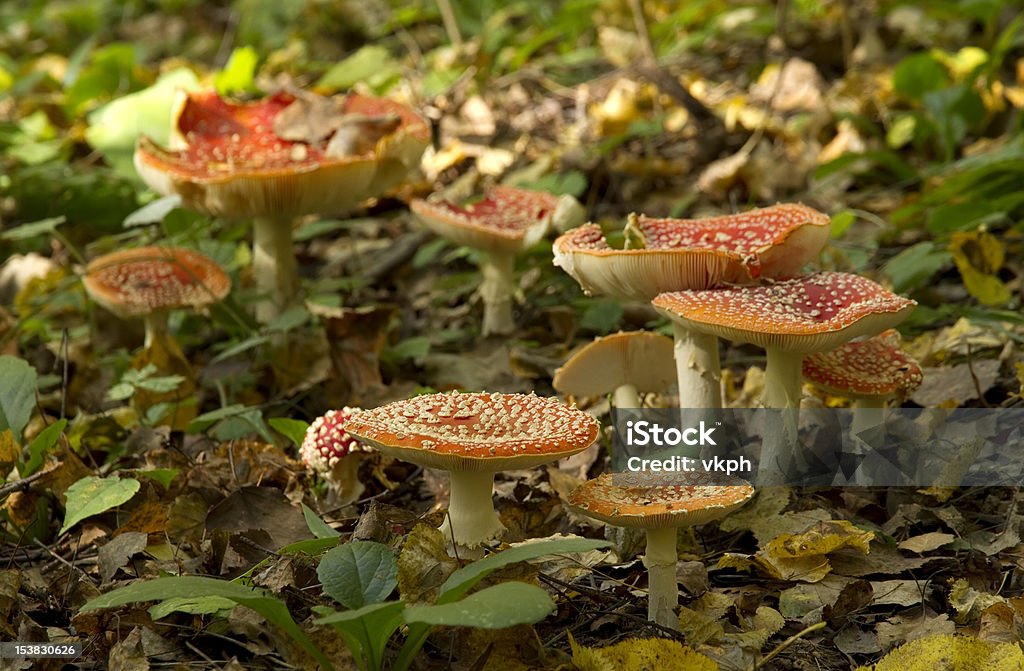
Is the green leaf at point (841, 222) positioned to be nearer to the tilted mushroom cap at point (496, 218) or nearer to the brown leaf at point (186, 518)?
the tilted mushroom cap at point (496, 218)

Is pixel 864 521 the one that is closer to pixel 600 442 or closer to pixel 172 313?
pixel 600 442

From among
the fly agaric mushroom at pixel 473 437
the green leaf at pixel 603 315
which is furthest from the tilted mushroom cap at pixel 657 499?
the green leaf at pixel 603 315

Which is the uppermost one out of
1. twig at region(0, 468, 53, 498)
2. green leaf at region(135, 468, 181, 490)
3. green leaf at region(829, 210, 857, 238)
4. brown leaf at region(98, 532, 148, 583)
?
green leaf at region(829, 210, 857, 238)

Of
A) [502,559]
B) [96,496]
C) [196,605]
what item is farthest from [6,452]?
[502,559]

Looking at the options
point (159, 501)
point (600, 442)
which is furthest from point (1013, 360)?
point (159, 501)

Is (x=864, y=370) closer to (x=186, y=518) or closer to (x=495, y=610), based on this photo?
(x=495, y=610)

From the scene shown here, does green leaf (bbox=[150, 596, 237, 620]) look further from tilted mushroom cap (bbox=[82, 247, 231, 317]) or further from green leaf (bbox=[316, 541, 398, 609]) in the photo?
tilted mushroom cap (bbox=[82, 247, 231, 317])

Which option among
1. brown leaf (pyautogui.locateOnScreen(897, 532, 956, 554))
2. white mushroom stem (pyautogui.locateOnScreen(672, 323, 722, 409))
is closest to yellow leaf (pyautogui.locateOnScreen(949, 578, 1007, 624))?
brown leaf (pyautogui.locateOnScreen(897, 532, 956, 554))
